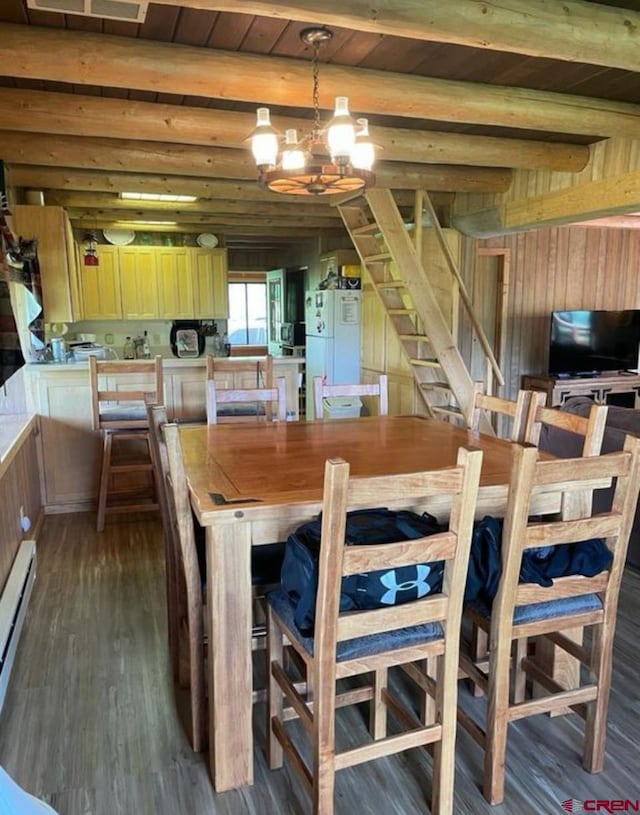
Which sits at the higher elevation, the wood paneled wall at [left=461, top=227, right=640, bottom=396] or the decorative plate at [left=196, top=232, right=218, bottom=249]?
the decorative plate at [left=196, top=232, right=218, bottom=249]

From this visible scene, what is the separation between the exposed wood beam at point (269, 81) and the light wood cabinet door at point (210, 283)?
4.75 metres

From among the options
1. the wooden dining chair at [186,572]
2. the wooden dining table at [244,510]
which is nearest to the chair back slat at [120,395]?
the wooden dining table at [244,510]

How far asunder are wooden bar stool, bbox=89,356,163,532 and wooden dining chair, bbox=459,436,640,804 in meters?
2.75

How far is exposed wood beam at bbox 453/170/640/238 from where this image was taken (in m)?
3.83

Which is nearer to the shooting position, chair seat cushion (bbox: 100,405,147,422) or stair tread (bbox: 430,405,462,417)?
chair seat cushion (bbox: 100,405,147,422)

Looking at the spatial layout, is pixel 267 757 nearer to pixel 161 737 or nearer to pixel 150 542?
pixel 161 737

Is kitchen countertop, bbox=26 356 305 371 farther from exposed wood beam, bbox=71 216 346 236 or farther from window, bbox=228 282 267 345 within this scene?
window, bbox=228 282 267 345

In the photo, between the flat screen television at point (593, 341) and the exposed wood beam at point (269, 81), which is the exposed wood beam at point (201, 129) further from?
the flat screen television at point (593, 341)

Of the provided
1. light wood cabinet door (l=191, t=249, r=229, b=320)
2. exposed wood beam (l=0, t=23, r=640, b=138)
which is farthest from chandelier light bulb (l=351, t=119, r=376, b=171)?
light wood cabinet door (l=191, t=249, r=229, b=320)

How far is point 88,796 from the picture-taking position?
185 centimetres

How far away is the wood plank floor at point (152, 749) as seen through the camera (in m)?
1.84

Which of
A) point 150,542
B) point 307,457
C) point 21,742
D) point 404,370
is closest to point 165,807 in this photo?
point 21,742

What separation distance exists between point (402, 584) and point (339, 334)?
5314 mm

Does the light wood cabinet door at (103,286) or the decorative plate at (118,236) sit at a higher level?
the decorative plate at (118,236)
